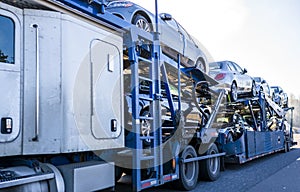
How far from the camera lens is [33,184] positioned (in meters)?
3.54

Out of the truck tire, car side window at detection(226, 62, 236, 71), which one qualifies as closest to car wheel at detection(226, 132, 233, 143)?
car side window at detection(226, 62, 236, 71)

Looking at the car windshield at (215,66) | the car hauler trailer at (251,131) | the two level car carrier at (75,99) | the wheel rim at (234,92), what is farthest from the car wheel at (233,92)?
the two level car carrier at (75,99)

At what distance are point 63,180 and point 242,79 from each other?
9.84 metres

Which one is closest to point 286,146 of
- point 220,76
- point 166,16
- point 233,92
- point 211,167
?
point 233,92

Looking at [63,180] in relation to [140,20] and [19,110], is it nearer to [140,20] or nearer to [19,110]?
[19,110]

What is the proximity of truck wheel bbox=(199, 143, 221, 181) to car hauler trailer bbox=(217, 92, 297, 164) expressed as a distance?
92cm

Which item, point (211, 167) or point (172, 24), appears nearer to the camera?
point (211, 167)

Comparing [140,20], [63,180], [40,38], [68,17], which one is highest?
[140,20]

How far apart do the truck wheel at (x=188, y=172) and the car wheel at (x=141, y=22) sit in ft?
8.54

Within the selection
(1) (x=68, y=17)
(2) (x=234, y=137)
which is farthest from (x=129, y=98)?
(2) (x=234, y=137)

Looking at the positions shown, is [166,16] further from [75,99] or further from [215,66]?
[215,66]

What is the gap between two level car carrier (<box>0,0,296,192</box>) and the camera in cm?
366

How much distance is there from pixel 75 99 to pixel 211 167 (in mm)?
5229

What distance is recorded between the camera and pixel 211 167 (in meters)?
8.46
